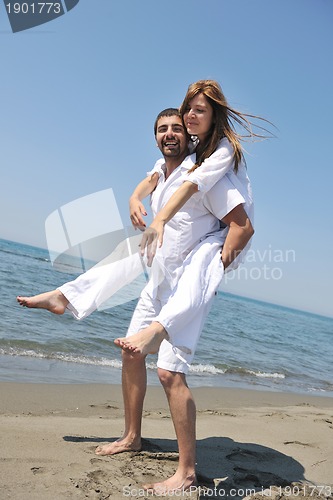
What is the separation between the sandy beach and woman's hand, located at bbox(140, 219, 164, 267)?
121 cm

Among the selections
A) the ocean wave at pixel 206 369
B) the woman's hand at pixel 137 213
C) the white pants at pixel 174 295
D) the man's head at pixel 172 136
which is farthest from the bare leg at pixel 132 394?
the ocean wave at pixel 206 369

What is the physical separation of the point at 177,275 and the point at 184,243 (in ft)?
0.60

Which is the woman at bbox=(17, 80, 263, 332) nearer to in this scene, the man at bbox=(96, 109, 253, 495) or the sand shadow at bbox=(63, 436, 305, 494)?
the man at bbox=(96, 109, 253, 495)

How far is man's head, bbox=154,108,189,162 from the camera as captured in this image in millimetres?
2871

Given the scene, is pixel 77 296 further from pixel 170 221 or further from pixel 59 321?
pixel 59 321

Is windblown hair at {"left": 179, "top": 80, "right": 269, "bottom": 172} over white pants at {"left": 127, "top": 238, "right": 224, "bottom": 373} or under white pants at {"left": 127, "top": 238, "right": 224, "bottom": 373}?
over

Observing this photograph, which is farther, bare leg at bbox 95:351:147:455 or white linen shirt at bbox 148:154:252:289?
bare leg at bbox 95:351:147:455

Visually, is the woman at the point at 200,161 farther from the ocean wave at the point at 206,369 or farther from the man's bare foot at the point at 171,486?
the ocean wave at the point at 206,369

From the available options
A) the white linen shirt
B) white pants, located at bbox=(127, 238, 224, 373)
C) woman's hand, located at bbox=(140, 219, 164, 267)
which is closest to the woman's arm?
woman's hand, located at bbox=(140, 219, 164, 267)

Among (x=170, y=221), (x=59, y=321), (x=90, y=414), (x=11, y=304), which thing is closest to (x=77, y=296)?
(x=170, y=221)

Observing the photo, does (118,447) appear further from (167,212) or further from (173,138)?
(173,138)

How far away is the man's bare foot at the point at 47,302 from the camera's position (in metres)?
2.80

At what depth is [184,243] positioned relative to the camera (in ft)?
8.92

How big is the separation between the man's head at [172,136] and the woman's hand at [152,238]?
0.56 meters
